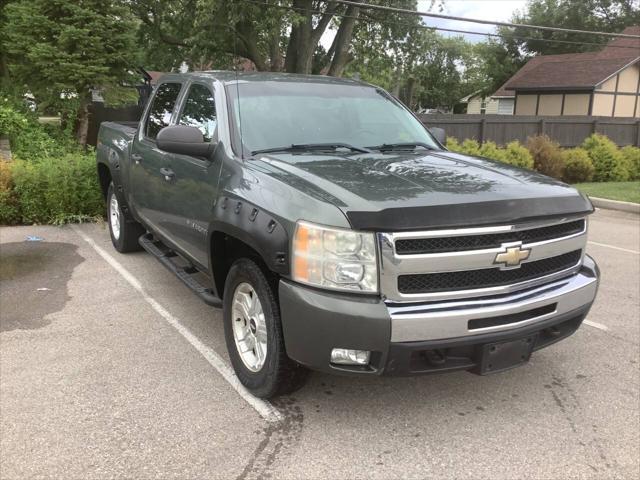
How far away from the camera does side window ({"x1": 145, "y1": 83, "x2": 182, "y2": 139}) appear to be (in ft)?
17.1

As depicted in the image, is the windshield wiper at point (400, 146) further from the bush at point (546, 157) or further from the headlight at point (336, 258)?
the bush at point (546, 157)

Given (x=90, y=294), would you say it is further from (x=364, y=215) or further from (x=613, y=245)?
(x=613, y=245)

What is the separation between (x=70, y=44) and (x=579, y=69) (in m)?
30.7

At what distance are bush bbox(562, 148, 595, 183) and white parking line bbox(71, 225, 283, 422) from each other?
Result: 13.3 meters

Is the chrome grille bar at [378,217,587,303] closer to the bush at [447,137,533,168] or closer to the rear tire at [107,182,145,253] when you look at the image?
the rear tire at [107,182,145,253]

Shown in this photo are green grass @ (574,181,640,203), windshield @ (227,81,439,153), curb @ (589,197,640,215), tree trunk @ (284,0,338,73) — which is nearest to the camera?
windshield @ (227,81,439,153)

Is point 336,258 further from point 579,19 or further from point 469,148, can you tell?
point 579,19

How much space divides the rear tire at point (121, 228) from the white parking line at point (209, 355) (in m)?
0.28

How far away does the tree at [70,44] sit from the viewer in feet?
36.3

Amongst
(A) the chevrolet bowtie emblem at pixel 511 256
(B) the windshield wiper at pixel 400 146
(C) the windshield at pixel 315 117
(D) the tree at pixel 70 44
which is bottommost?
(A) the chevrolet bowtie emblem at pixel 511 256

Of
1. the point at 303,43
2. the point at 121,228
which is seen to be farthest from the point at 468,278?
the point at 303,43

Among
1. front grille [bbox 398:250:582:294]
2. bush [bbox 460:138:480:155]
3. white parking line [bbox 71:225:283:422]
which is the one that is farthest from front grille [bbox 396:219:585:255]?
bush [bbox 460:138:480:155]

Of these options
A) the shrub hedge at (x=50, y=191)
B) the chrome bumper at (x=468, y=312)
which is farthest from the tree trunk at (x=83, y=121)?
the chrome bumper at (x=468, y=312)

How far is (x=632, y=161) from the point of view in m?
17.2
